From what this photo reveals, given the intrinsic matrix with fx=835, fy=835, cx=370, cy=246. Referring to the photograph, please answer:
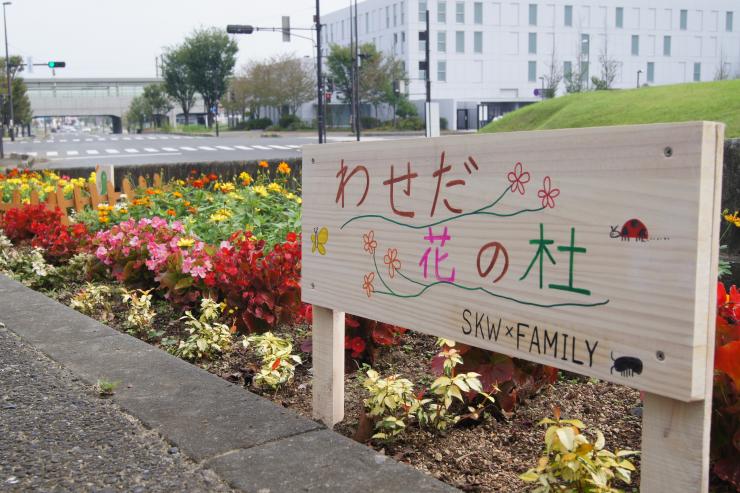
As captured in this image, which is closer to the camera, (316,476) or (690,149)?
(690,149)

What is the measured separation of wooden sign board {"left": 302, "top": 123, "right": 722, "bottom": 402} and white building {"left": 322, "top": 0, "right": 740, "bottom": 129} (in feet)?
198

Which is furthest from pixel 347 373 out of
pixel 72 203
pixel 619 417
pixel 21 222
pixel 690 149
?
pixel 72 203

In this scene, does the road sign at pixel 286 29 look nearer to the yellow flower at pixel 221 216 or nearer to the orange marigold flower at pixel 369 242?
the yellow flower at pixel 221 216

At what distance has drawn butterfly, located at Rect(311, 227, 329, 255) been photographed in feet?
9.55

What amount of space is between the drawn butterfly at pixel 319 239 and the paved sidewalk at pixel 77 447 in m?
0.83

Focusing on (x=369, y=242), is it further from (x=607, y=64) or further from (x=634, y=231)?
(x=607, y=64)

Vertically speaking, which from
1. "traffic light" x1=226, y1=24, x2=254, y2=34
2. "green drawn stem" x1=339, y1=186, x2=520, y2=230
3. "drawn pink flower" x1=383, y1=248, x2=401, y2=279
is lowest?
"drawn pink flower" x1=383, y1=248, x2=401, y2=279

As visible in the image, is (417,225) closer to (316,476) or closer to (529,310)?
(529,310)

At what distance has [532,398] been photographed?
312 centimetres

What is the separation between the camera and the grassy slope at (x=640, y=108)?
656 inches

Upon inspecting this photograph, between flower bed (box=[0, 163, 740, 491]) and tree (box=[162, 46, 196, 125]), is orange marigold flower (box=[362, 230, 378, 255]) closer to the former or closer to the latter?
flower bed (box=[0, 163, 740, 491])

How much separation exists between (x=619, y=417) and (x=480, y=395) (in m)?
0.49

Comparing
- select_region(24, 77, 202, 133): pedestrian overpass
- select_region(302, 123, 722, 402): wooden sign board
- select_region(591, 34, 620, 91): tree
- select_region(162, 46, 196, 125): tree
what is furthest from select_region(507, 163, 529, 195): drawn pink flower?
select_region(24, 77, 202, 133): pedestrian overpass

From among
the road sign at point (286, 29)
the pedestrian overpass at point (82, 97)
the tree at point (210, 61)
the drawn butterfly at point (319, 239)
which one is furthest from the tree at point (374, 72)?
the drawn butterfly at point (319, 239)
